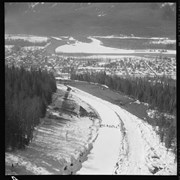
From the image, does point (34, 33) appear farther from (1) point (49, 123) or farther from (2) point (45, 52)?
(1) point (49, 123)

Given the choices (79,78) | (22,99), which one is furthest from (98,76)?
(22,99)

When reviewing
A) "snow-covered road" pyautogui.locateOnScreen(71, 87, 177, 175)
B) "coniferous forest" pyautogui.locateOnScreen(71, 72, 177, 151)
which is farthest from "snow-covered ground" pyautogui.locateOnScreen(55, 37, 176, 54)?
"snow-covered road" pyautogui.locateOnScreen(71, 87, 177, 175)

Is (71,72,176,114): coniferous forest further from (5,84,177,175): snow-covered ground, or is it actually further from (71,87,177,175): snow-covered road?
(5,84,177,175): snow-covered ground

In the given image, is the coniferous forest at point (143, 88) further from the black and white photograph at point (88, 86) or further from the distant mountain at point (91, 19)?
the distant mountain at point (91, 19)

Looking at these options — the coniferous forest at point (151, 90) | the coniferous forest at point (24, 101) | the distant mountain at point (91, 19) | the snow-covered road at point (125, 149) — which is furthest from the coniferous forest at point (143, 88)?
the distant mountain at point (91, 19)

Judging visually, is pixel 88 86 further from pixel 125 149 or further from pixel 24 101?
pixel 125 149

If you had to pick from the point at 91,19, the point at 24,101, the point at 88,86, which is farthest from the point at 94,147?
the point at 91,19
